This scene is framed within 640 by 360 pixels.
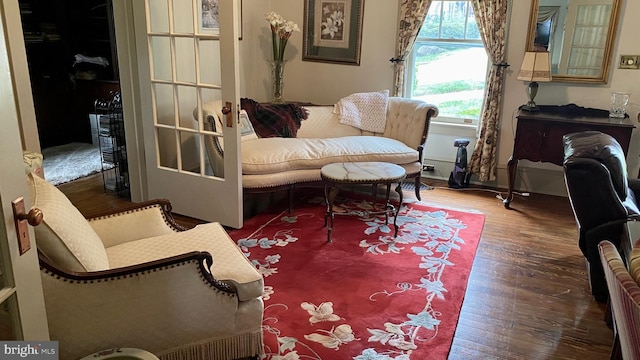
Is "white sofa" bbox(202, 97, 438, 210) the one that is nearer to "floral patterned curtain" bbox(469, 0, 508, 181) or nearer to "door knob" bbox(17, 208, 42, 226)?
"floral patterned curtain" bbox(469, 0, 508, 181)

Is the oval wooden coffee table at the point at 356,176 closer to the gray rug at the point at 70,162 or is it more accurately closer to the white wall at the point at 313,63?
the white wall at the point at 313,63

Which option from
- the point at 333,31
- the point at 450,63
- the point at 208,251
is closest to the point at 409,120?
the point at 450,63

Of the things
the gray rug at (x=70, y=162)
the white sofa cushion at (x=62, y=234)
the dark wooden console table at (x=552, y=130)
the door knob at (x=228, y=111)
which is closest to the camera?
the white sofa cushion at (x=62, y=234)

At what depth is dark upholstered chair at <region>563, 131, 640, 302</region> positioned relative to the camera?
2.67 m

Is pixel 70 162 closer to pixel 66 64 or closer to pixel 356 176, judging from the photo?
pixel 66 64

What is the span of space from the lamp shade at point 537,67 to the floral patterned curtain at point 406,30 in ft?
3.66

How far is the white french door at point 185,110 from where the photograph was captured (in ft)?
11.5

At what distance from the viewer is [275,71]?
5199 mm

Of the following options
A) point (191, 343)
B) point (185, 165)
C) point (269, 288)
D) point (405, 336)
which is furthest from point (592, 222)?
point (185, 165)

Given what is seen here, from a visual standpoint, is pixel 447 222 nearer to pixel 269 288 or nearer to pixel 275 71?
pixel 269 288

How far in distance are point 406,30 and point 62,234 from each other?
13.0ft

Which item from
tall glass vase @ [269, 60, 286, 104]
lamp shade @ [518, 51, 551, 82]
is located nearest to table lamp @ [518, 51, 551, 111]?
lamp shade @ [518, 51, 551, 82]

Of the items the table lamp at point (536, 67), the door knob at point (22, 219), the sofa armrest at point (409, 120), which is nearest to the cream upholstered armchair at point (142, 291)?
the door knob at point (22, 219)

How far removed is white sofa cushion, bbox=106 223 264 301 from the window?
336 cm
